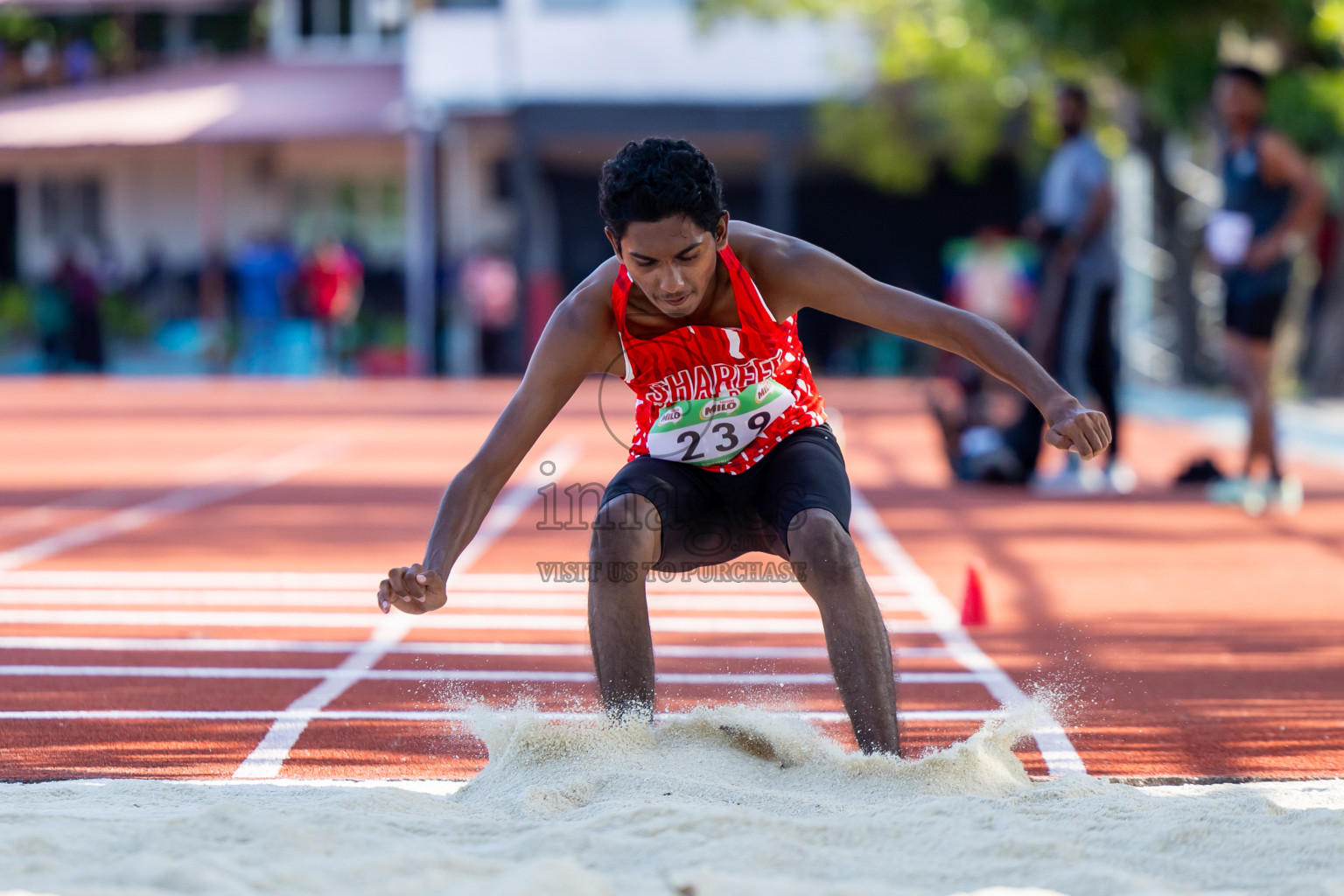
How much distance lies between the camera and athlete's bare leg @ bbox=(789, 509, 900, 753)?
359cm

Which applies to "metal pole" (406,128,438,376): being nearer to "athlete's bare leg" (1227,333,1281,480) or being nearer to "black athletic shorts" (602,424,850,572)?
"athlete's bare leg" (1227,333,1281,480)

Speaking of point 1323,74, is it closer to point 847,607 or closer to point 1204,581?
point 1204,581

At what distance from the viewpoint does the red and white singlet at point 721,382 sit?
3857mm

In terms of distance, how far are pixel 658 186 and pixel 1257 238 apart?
20.3 ft

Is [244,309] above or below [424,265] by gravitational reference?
below

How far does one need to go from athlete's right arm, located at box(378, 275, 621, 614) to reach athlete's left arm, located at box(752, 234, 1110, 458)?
0.40 metres

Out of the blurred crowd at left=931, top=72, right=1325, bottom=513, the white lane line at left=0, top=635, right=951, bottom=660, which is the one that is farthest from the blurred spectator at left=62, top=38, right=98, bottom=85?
the white lane line at left=0, top=635, right=951, bottom=660

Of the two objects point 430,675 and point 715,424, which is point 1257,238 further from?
point 715,424

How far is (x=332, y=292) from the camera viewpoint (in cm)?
2322

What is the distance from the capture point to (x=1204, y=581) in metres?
6.85

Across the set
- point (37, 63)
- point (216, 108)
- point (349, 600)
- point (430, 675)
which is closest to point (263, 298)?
point (216, 108)

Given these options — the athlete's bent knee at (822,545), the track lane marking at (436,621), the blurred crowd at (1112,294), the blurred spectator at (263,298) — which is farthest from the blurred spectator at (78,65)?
the athlete's bent knee at (822,545)

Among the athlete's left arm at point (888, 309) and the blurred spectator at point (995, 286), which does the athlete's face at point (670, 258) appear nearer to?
the athlete's left arm at point (888, 309)

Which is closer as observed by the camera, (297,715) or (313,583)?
(297,715)
